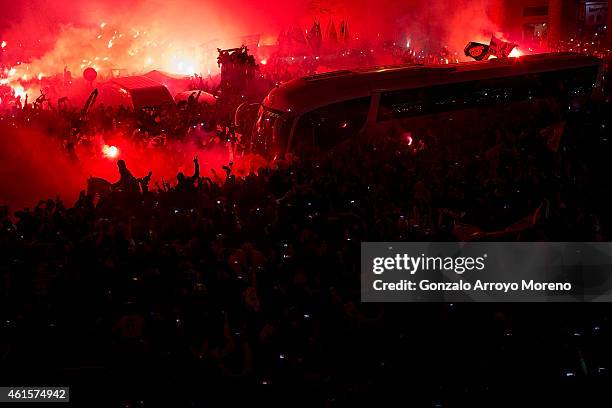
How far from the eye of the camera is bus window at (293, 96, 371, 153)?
8688 millimetres

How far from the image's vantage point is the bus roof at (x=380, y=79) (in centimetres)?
885

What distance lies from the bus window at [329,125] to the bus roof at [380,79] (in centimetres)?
11

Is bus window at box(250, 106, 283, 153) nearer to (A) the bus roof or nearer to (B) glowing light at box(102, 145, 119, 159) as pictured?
(A) the bus roof

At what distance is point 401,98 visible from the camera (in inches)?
367

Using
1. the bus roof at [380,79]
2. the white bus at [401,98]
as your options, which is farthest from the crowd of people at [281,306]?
the bus roof at [380,79]

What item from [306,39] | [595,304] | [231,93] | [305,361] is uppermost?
[306,39]

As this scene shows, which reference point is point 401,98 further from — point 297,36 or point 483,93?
point 297,36

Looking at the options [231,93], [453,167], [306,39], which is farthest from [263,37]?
[453,167]

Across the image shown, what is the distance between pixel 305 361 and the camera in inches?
144

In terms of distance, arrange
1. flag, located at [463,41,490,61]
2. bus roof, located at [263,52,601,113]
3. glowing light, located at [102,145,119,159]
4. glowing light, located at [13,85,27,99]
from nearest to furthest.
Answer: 1. bus roof, located at [263,52,601,113]
2. glowing light, located at [102,145,119,159]
3. flag, located at [463,41,490,61]
4. glowing light, located at [13,85,27,99]

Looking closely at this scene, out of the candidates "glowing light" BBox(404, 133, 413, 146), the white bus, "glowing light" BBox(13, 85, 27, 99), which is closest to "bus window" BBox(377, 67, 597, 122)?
the white bus

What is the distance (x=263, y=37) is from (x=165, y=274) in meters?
29.1

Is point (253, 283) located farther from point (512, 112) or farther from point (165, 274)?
point (512, 112)

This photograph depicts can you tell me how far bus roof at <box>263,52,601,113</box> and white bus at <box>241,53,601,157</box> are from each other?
0.04 feet
